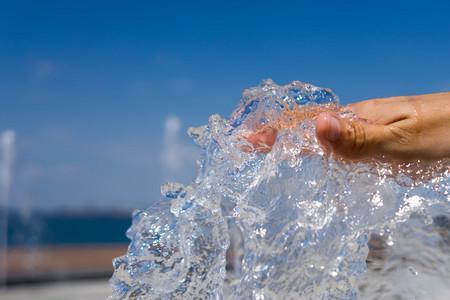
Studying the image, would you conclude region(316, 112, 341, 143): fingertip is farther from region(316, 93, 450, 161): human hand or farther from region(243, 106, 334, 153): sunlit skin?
region(243, 106, 334, 153): sunlit skin

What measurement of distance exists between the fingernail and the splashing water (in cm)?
12

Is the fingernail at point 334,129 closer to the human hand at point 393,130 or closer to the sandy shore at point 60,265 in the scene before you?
the human hand at point 393,130

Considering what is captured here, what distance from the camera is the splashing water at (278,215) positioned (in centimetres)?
188

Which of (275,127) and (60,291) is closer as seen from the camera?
(275,127)

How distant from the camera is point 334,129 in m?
1.70

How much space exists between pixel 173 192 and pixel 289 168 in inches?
14.4

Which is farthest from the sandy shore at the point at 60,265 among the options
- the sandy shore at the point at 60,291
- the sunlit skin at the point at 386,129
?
the sunlit skin at the point at 386,129

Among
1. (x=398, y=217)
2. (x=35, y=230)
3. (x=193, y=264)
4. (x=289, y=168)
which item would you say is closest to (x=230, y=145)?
(x=289, y=168)

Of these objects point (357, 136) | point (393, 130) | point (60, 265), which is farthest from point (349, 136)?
point (60, 265)

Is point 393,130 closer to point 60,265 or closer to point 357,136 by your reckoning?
point 357,136

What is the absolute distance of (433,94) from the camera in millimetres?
1958

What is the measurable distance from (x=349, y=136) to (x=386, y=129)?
0.12 metres

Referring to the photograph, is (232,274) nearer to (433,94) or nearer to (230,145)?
(230,145)

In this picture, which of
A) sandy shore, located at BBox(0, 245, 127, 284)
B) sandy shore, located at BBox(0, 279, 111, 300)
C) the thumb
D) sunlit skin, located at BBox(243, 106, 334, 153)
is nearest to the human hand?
the thumb
